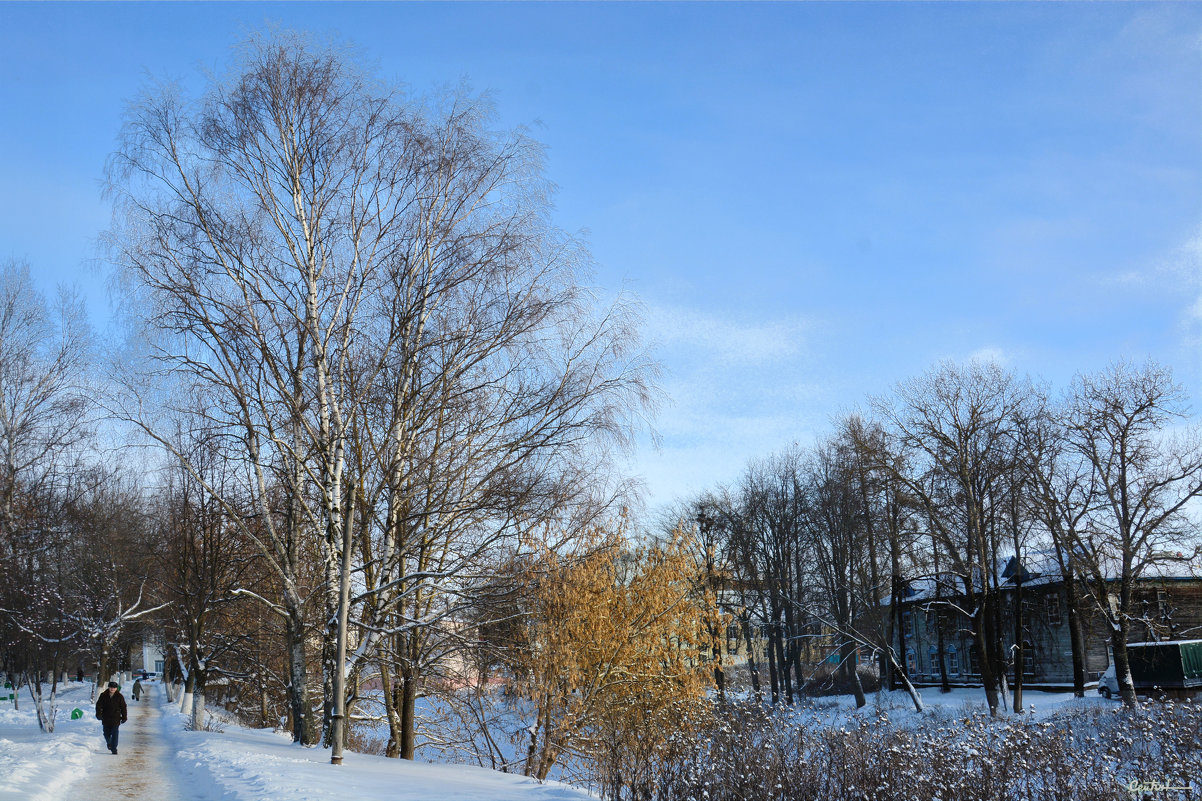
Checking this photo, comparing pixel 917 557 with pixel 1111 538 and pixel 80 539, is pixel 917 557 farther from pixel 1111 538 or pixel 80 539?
pixel 80 539

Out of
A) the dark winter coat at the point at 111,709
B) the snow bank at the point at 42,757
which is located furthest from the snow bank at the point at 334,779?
the dark winter coat at the point at 111,709

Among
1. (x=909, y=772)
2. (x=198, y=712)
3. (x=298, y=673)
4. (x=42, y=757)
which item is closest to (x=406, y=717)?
(x=298, y=673)

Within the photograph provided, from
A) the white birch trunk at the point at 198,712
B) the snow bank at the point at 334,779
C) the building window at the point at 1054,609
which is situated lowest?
the white birch trunk at the point at 198,712

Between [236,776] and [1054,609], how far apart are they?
124 feet

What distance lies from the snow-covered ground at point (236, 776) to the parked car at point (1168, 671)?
24.0 meters

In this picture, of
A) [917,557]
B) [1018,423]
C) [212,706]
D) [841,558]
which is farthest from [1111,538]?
[212,706]

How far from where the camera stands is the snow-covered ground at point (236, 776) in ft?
31.6

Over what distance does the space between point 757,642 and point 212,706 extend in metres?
29.6

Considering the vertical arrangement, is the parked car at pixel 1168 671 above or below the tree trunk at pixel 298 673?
below

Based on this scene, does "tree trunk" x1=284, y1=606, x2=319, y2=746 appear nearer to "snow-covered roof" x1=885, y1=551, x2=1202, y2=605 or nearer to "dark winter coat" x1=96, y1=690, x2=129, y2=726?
"dark winter coat" x1=96, y1=690, x2=129, y2=726

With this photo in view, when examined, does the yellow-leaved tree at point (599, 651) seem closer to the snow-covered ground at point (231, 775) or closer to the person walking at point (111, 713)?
the snow-covered ground at point (231, 775)

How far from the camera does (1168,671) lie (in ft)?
88.7

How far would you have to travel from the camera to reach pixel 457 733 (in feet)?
60.7

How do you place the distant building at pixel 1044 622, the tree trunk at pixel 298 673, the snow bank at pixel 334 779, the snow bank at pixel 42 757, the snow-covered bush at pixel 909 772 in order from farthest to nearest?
the distant building at pixel 1044 622 → the tree trunk at pixel 298 673 → the snow bank at pixel 42 757 → the snow bank at pixel 334 779 → the snow-covered bush at pixel 909 772
